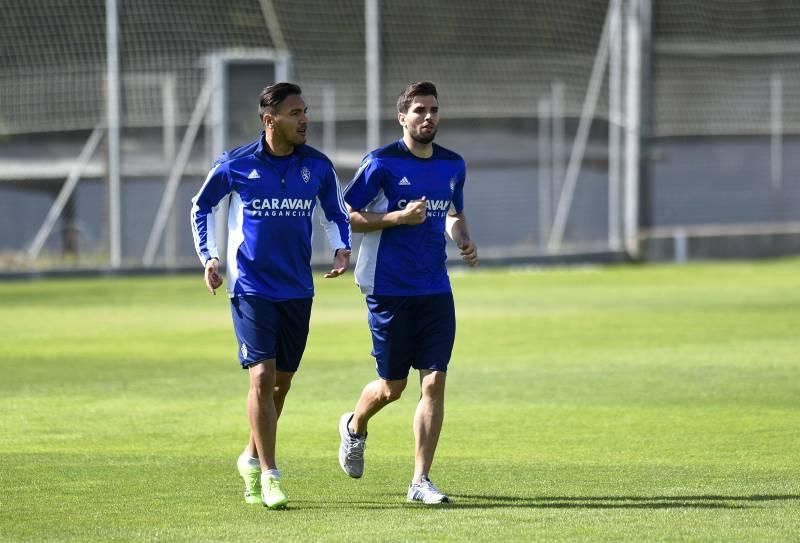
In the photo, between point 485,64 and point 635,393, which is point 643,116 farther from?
point 635,393

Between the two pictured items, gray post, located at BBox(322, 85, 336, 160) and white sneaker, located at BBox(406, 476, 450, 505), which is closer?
white sneaker, located at BBox(406, 476, 450, 505)

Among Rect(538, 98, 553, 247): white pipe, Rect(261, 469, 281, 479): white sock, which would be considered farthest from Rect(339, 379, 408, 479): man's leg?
Rect(538, 98, 553, 247): white pipe

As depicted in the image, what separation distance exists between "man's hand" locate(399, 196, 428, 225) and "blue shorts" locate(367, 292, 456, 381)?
41cm

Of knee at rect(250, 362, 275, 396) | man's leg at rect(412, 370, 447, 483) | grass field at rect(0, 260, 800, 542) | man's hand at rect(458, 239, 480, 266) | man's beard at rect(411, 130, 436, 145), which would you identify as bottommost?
grass field at rect(0, 260, 800, 542)

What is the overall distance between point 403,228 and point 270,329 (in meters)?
0.91

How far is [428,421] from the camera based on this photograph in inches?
315

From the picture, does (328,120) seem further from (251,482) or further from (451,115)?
(251,482)

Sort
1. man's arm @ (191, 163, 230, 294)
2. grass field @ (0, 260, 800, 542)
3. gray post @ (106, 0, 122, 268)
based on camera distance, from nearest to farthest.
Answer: grass field @ (0, 260, 800, 542) < man's arm @ (191, 163, 230, 294) < gray post @ (106, 0, 122, 268)

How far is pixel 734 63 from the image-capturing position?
111 ft

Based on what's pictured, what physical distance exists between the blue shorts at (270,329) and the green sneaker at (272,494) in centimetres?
58

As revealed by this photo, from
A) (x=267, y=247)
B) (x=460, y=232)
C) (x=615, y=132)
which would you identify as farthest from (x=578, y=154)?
(x=267, y=247)

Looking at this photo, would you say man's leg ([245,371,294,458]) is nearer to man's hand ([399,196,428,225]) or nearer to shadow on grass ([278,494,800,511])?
shadow on grass ([278,494,800,511])

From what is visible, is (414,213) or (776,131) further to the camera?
(776,131)

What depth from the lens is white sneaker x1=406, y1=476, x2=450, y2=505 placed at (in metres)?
7.62
